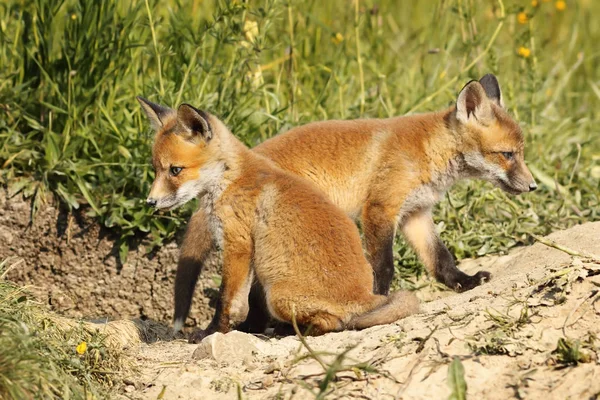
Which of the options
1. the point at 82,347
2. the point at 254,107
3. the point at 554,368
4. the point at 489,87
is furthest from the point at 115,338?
the point at 489,87

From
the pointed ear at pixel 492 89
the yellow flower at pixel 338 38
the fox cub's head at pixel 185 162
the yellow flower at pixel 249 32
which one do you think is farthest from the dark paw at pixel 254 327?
the yellow flower at pixel 338 38

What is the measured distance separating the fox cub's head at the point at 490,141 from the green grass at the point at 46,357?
3120 millimetres

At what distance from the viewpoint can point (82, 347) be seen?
4.37 metres

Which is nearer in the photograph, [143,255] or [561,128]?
[143,255]

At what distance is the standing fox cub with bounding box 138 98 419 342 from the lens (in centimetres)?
494

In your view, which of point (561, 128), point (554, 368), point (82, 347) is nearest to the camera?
point (554, 368)

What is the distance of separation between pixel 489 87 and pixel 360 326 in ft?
8.62

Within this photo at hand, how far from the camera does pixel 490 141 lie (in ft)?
20.4

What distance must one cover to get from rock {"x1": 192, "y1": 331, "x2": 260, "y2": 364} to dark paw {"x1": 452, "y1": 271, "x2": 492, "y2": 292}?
1.96 metres

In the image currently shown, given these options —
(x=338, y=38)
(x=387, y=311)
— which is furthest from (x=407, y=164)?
(x=338, y=38)

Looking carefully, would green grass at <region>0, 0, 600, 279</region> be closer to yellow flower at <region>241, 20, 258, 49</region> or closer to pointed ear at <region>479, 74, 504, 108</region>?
yellow flower at <region>241, 20, 258, 49</region>

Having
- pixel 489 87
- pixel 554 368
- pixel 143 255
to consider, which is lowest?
pixel 143 255

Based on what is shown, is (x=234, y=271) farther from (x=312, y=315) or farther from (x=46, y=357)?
(x=46, y=357)

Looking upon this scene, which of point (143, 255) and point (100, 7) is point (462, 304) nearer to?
point (143, 255)
